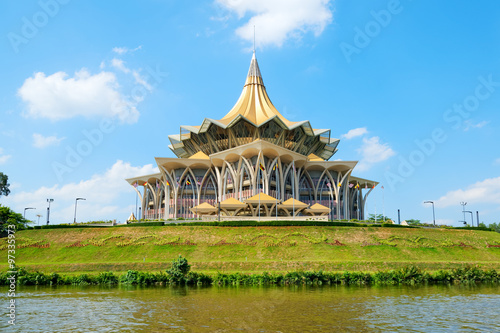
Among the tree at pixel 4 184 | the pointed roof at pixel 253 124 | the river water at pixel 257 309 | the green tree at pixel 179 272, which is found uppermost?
the pointed roof at pixel 253 124

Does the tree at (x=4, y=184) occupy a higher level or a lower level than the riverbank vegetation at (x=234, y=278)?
higher

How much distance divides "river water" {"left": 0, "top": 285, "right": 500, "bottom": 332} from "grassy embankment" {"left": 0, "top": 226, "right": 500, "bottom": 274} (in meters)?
7.02

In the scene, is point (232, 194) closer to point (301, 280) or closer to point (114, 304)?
point (301, 280)

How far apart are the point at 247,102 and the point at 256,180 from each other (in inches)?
660

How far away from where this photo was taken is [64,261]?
Result: 34125mm

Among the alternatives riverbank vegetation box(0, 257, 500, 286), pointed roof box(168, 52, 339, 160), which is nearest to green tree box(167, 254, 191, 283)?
riverbank vegetation box(0, 257, 500, 286)

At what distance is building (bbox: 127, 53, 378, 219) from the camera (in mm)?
57594

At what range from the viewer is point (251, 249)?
35.7m

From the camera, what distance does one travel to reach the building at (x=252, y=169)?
5759 centimetres

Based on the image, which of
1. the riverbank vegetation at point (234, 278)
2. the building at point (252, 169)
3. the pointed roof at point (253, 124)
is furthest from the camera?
the pointed roof at point (253, 124)

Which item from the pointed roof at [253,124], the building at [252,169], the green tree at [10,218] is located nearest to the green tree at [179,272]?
the building at [252,169]

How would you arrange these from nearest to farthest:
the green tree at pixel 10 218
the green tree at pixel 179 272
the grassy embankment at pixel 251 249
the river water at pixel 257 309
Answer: the river water at pixel 257 309
the green tree at pixel 179 272
the grassy embankment at pixel 251 249
the green tree at pixel 10 218

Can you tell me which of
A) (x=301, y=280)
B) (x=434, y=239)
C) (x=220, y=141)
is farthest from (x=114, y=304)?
(x=220, y=141)

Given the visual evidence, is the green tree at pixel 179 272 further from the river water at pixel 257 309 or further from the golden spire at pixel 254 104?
the golden spire at pixel 254 104
